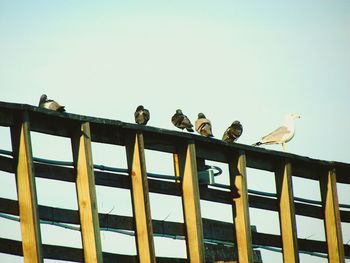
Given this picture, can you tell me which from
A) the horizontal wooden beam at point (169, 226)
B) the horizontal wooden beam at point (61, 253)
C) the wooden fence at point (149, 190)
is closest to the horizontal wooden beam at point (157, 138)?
the wooden fence at point (149, 190)

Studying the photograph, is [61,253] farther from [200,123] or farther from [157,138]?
[200,123]

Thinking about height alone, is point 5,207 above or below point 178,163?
below

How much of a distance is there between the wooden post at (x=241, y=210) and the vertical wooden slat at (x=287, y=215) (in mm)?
788

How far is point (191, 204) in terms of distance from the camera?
970 cm

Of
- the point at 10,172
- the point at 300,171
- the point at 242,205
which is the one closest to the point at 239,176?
the point at 242,205

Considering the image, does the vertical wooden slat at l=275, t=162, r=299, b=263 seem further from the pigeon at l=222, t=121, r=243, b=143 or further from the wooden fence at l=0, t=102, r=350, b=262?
the pigeon at l=222, t=121, r=243, b=143

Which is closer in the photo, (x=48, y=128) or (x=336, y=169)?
(x=48, y=128)

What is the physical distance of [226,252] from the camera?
12.1 metres

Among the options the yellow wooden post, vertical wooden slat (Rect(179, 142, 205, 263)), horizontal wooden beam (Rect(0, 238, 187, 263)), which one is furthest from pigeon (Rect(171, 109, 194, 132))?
horizontal wooden beam (Rect(0, 238, 187, 263))

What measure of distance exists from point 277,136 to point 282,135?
119 millimetres

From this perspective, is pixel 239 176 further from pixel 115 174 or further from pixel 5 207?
pixel 5 207

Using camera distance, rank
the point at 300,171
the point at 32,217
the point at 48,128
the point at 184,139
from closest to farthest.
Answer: the point at 32,217
the point at 48,128
the point at 184,139
the point at 300,171

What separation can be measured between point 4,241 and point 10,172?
673 mm

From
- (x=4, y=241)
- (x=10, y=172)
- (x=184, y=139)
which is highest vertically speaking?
(x=184, y=139)
